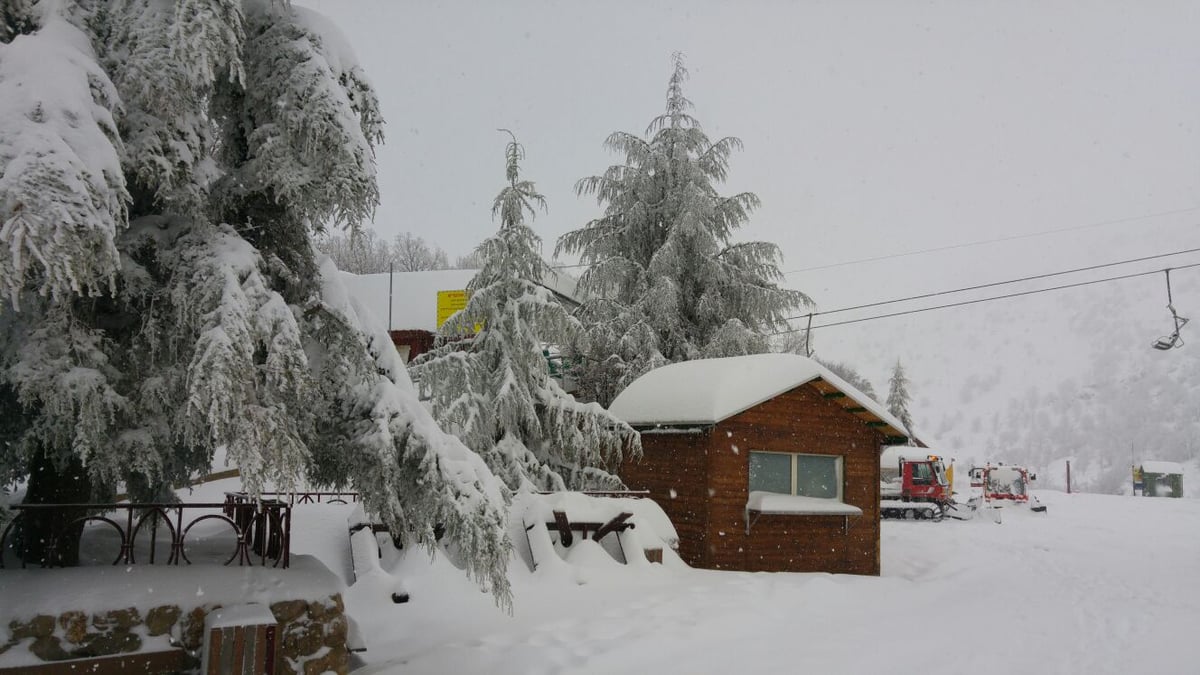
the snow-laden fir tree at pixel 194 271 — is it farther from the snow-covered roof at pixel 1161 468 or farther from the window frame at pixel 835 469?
the snow-covered roof at pixel 1161 468

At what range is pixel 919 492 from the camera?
2800cm

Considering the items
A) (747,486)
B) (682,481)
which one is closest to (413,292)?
(682,481)

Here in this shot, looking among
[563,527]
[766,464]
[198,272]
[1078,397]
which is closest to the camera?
[198,272]

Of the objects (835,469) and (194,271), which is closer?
(194,271)

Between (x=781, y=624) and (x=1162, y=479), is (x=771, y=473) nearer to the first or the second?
(x=781, y=624)

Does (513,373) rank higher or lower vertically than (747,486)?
higher

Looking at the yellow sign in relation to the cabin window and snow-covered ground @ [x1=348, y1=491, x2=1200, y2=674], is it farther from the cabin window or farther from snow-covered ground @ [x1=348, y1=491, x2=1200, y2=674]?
snow-covered ground @ [x1=348, y1=491, x2=1200, y2=674]

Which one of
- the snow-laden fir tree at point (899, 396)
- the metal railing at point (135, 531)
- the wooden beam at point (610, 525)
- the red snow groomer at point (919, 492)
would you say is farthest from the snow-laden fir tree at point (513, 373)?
the snow-laden fir tree at point (899, 396)

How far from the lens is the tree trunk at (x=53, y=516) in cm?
549

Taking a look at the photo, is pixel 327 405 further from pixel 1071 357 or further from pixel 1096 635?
pixel 1071 357

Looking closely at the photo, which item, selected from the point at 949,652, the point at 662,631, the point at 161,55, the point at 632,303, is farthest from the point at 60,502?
the point at 632,303

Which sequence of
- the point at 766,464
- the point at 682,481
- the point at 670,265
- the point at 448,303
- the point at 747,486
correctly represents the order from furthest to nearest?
the point at 448,303 → the point at 670,265 → the point at 766,464 → the point at 682,481 → the point at 747,486

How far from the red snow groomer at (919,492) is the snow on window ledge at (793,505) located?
15342 millimetres

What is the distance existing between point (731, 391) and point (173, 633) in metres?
9.17
